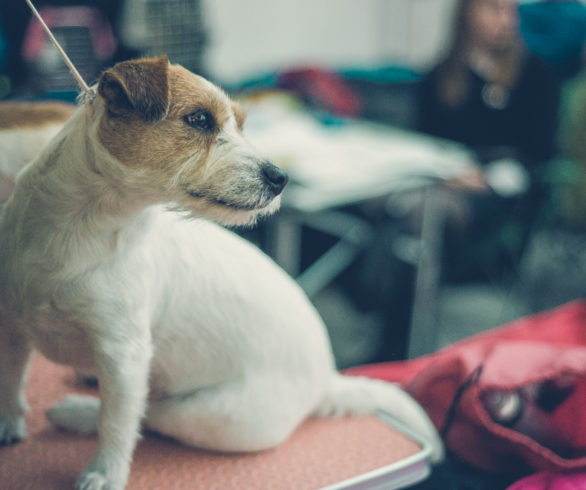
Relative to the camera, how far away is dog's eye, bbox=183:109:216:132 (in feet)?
1.90

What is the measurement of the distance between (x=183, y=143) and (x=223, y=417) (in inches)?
13.2

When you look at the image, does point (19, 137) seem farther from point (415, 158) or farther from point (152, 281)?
point (415, 158)

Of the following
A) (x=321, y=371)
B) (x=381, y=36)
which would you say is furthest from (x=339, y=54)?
(x=321, y=371)

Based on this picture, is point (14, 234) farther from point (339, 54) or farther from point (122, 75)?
point (339, 54)

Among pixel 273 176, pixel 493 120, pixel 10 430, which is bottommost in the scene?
pixel 493 120

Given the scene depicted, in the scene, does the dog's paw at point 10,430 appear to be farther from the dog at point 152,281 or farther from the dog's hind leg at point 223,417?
the dog's hind leg at point 223,417

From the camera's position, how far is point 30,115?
704mm

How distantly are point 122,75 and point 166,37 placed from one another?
163cm

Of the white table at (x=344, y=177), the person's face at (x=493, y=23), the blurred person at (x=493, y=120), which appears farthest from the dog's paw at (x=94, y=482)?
the person's face at (x=493, y=23)

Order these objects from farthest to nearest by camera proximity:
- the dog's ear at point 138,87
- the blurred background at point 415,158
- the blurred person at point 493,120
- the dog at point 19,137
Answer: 1. the blurred person at point 493,120
2. the blurred background at point 415,158
3. the dog at point 19,137
4. the dog's ear at point 138,87

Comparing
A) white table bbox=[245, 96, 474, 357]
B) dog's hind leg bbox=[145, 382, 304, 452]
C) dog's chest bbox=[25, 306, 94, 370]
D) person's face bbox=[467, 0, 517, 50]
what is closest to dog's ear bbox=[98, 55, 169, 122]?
dog's chest bbox=[25, 306, 94, 370]

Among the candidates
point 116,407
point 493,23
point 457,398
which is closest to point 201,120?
point 116,407

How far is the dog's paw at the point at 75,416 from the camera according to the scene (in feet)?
2.44

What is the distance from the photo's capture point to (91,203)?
57cm
